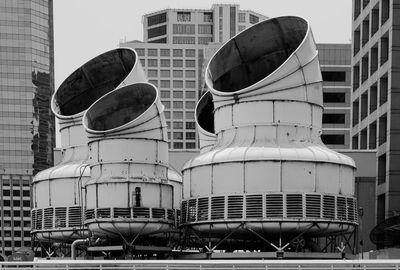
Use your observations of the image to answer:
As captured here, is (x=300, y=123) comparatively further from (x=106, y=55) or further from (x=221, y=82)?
(x=106, y=55)

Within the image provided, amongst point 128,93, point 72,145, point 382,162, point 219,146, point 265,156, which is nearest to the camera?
point 265,156

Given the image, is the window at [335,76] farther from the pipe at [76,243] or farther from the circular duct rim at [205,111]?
the pipe at [76,243]

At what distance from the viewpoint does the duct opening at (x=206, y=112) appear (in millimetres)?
82588

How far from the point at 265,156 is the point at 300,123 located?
4.99m

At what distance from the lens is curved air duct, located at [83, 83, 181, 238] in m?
64.4

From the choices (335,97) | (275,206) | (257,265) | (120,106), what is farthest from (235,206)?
(335,97)

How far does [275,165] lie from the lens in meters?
60.8

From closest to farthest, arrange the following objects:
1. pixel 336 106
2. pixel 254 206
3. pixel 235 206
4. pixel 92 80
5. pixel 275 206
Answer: pixel 275 206
pixel 254 206
pixel 235 206
pixel 92 80
pixel 336 106

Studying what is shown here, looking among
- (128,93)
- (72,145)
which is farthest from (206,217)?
(72,145)

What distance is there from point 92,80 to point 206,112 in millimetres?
10981

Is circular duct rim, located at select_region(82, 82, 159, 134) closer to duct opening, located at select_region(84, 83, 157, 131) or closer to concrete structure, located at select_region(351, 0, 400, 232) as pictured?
duct opening, located at select_region(84, 83, 157, 131)

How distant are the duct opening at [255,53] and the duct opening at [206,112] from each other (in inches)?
442

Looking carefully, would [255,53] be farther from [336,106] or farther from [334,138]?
[336,106]

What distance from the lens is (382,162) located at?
305 ft
